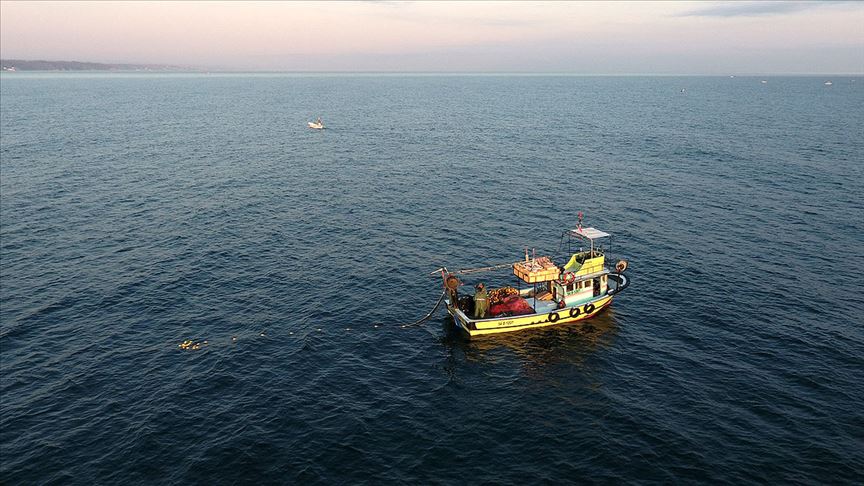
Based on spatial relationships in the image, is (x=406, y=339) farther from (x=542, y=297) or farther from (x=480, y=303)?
(x=542, y=297)

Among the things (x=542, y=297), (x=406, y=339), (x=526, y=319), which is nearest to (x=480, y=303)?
(x=526, y=319)

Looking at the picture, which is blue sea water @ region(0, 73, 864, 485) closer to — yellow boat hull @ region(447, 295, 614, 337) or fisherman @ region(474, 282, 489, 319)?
yellow boat hull @ region(447, 295, 614, 337)

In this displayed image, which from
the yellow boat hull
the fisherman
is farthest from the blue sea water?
the fisherman

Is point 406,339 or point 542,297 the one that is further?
point 542,297

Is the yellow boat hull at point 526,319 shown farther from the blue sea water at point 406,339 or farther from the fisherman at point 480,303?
the blue sea water at point 406,339

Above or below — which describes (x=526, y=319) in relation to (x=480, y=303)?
below

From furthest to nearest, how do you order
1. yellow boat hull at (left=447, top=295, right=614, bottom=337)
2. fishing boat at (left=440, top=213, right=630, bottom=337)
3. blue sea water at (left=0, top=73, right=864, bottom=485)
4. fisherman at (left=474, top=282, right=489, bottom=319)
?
1. fishing boat at (left=440, top=213, right=630, bottom=337)
2. yellow boat hull at (left=447, top=295, right=614, bottom=337)
3. fisherman at (left=474, top=282, right=489, bottom=319)
4. blue sea water at (left=0, top=73, right=864, bottom=485)

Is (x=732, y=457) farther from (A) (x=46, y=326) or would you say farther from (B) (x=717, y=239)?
(A) (x=46, y=326)
